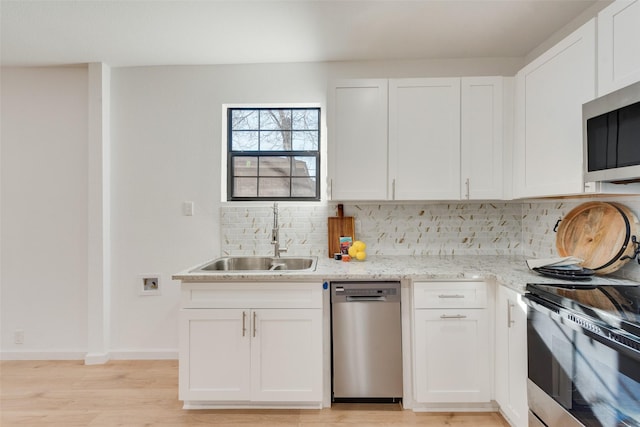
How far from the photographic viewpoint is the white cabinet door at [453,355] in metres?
1.89

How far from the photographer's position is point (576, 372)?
4.06 ft

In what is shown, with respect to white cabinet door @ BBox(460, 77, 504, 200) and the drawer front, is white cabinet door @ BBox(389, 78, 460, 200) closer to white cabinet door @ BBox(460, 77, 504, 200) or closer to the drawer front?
white cabinet door @ BBox(460, 77, 504, 200)

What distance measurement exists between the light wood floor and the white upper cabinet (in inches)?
53.7

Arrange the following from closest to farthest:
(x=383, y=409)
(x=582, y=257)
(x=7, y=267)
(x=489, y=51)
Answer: (x=582, y=257) → (x=383, y=409) → (x=489, y=51) → (x=7, y=267)

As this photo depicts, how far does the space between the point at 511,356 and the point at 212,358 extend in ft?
5.48

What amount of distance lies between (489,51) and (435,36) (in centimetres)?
55

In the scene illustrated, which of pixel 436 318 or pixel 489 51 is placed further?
pixel 489 51

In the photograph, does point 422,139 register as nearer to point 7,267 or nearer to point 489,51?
point 489,51

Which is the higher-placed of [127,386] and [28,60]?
[28,60]

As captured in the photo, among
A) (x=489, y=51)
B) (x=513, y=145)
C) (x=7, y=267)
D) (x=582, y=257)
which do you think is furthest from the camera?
(x=7, y=267)

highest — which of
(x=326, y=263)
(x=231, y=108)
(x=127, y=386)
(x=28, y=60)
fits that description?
(x=28, y=60)

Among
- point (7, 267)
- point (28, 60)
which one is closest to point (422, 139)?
point (28, 60)

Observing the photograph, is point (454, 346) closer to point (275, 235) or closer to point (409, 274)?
point (409, 274)

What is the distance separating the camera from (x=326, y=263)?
2322mm
